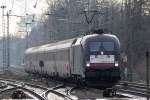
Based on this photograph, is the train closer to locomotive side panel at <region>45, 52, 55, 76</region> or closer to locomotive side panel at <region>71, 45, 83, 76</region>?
locomotive side panel at <region>71, 45, 83, 76</region>

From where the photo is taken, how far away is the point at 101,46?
28562 millimetres

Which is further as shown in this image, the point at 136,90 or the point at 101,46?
the point at 101,46

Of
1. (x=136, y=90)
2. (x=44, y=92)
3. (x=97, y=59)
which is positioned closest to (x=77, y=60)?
(x=97, y=59)

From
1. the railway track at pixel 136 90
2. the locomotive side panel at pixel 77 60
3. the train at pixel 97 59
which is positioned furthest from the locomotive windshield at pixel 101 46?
the railway track at pixel 136 90

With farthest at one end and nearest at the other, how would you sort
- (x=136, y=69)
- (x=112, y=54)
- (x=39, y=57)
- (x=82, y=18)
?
(x=82, y=18)
(x=136, y=69)
(x=39, y=57)
(x=112, y=54)

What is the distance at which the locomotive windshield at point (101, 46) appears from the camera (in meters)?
28.4

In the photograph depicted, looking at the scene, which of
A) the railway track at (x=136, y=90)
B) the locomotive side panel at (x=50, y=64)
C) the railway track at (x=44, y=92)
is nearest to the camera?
the railway track at (x=44, y=92)

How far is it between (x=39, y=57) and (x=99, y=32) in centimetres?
2207

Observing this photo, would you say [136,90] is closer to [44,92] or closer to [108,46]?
[108,46]

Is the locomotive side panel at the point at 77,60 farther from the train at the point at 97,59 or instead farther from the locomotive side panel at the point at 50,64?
the locomotive side panel at the point at 50,64

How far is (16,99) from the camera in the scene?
21078 mm

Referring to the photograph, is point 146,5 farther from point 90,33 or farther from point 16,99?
point 16,99

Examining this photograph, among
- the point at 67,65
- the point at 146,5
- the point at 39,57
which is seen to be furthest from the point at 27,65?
the point at 67,65

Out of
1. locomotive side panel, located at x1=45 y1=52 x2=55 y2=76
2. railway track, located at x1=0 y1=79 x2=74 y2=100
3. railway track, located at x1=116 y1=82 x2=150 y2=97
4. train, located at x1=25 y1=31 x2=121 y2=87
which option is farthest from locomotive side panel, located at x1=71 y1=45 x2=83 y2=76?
locomotive side panel, located at x1=45 y1=52 x2=55 y2=76
